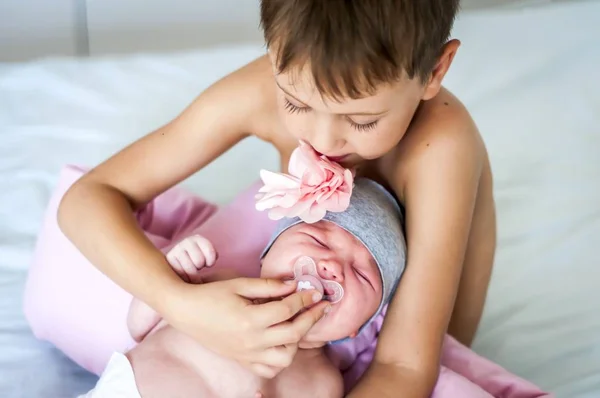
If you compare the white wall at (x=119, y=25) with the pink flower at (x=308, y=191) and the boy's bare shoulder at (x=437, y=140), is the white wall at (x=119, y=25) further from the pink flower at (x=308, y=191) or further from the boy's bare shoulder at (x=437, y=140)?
the pink flower at (x=308, y=191)

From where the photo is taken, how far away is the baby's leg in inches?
41.8

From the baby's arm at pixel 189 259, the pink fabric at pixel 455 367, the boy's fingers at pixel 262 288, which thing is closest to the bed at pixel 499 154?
the pink fabric at pixel 455 367

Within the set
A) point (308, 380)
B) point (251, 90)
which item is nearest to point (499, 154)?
point (251, 90)

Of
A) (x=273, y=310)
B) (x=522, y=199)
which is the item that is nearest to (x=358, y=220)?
(x=273, y=310)

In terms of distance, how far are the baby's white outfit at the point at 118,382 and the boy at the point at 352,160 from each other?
0.32ft

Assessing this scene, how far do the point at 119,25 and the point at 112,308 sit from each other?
47.3 inches

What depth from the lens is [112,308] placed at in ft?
4.11

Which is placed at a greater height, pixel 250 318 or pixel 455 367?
pixel 250 318

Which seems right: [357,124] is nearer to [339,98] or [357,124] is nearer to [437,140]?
[339,98]

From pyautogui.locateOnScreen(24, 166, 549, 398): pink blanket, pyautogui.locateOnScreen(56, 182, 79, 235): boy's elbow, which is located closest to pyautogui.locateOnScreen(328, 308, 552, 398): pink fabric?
pyautogui.locateOnScreen(24, 166, 549, 398): pink blanket

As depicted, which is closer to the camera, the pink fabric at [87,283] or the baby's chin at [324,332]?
the baby's chin at [324,332]

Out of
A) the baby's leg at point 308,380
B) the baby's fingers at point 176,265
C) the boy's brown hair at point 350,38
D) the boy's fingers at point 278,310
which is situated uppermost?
the boy's brown hair at point 350,38

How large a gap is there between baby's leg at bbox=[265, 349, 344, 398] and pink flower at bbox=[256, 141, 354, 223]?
0.74ft

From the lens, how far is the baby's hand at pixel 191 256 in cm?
105
